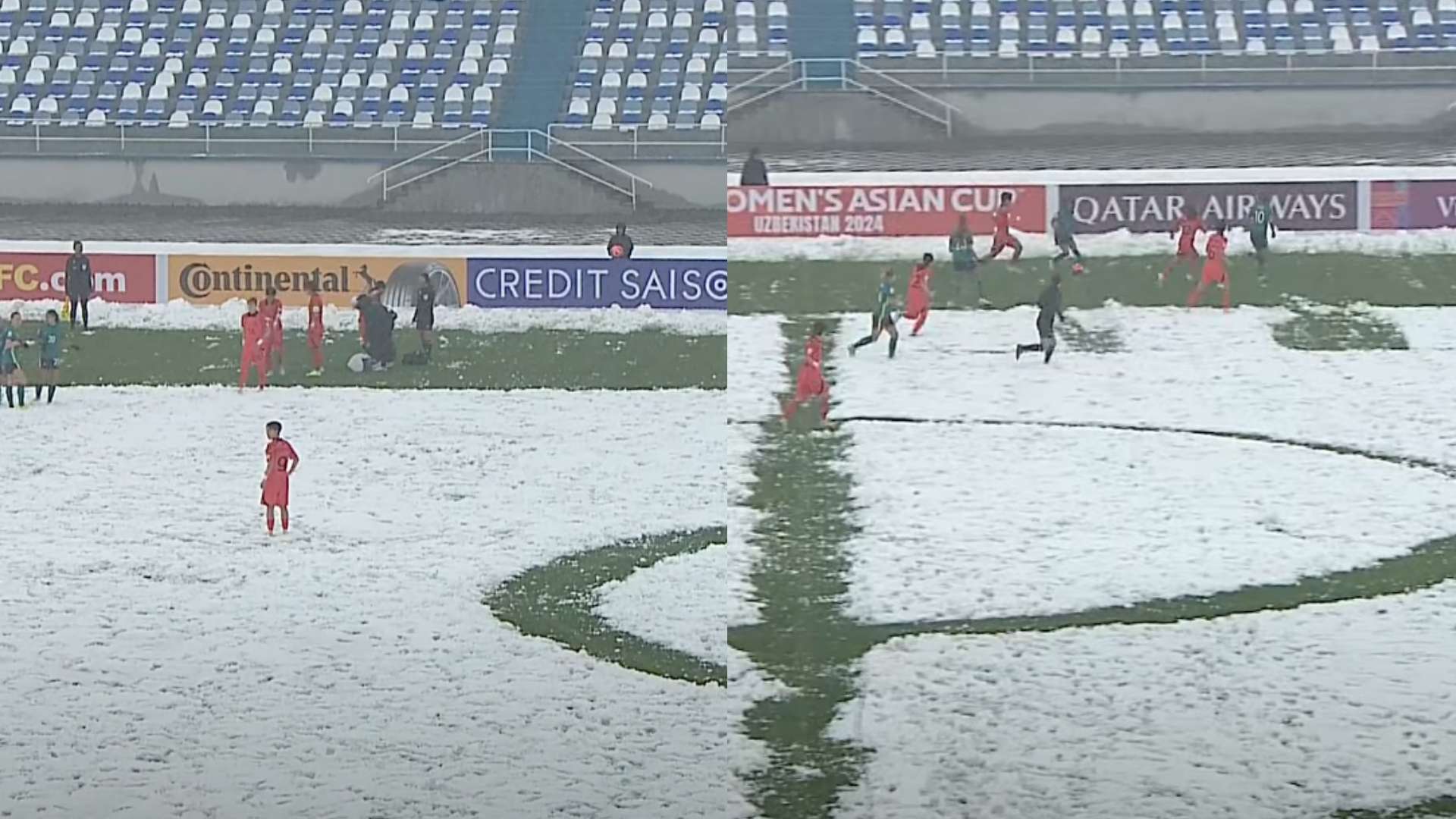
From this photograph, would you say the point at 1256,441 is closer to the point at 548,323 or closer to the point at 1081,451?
the point at 1081,451

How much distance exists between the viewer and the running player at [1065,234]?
388 cm

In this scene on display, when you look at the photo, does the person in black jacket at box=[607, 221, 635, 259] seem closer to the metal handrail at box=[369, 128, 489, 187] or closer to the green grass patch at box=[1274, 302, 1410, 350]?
the metal handrail at box=[369, 128, 489, 187]

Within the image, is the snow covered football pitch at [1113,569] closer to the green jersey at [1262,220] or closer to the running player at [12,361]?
the green jersey at [1262,220]

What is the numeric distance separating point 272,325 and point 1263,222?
173 centimetres

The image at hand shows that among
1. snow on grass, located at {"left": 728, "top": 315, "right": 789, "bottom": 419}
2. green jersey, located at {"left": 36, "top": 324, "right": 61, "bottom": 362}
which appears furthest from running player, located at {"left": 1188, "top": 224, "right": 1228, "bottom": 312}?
green jersey, located at {"left": 36, "top": 324, "right": 61, "bottom": 362}

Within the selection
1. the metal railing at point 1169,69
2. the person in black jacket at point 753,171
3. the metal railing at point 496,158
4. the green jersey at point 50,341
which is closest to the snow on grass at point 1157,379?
the person in black jacket at point 753,171

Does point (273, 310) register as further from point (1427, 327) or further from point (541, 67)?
point (1427, 327)

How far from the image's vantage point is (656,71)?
144 inches

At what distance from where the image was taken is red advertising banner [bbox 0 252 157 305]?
3.66 metres

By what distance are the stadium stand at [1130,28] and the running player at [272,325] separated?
0.88 meters

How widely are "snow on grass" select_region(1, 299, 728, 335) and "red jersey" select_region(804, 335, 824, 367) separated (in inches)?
9.3

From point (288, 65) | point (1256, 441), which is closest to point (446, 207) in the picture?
point (288, 65)

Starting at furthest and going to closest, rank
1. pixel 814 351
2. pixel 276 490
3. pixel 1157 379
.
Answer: pixel 1157 379, pixel 814 351, pixel 276 490

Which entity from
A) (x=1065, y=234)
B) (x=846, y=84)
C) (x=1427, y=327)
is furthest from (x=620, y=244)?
(x=1427, y=327)
